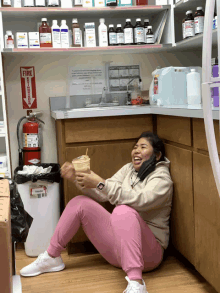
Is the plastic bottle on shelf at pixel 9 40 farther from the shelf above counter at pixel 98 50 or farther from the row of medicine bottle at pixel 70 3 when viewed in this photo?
the row of medicine bottle at pixel 70 3

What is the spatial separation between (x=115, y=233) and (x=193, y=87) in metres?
1.10

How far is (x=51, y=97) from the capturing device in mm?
2941

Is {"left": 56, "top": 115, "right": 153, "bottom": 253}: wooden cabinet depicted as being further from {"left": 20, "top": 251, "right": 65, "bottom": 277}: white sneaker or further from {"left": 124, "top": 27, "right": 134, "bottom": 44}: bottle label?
{"left": 124, "top": 27, "right": 134, "bottom": 44}: bottle label

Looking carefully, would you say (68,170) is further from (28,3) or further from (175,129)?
(28,3)

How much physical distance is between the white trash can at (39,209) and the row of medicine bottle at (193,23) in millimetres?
1362

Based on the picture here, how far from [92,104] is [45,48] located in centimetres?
58

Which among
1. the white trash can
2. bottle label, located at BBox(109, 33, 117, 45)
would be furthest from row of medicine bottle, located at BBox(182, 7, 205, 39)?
the white trash can

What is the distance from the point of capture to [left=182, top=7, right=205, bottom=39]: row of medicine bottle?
242 cm

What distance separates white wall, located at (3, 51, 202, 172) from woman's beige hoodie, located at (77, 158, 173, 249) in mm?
926

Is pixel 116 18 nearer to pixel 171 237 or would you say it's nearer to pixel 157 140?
pixel 157 140

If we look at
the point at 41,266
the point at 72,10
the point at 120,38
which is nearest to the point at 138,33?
the point at 120,38

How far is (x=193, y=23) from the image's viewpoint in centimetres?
251

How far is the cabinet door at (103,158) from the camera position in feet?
7.85

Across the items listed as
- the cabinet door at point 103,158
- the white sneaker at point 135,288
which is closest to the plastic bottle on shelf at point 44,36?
the cabinet door at point 103,158
